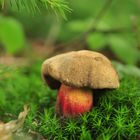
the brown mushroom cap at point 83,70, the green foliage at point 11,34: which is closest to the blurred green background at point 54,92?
the green foliage at point 11,34

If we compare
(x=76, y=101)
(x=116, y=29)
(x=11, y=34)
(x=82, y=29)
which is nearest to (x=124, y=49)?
(x=116, y=29)

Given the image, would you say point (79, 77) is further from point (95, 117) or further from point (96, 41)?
point (96, 41)

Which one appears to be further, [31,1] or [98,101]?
[98,101]

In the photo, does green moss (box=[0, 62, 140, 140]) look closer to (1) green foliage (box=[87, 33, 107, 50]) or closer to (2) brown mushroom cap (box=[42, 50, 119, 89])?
A: (2) brown mushroom cap (box=[42, 50, 119, 89])

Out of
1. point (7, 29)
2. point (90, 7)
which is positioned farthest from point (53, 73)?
point (90, 7)

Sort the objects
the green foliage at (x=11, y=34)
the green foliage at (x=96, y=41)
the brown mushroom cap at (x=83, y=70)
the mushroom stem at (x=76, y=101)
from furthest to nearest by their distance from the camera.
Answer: the green foliage at (x=96, y=41)
the green foliage at (x=11, y=34)
the mushroom stem at (x=76, y=101)
the brown mushroom cap at (x=83, y=70)

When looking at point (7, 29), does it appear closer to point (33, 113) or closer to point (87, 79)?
point (33, 113)

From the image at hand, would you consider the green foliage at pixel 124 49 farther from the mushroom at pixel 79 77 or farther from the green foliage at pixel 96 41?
the mushroom at pixel 79 77
